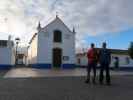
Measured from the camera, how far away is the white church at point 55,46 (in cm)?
4075

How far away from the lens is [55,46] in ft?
136

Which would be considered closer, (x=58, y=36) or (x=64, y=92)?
(x=64, y=92)

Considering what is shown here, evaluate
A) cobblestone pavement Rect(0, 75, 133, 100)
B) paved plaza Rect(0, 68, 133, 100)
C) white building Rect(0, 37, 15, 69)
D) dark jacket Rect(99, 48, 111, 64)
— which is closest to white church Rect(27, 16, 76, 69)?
white building Rect(0, 37, 15, 69)

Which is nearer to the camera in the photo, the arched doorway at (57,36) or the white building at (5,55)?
the white building at (5,55)

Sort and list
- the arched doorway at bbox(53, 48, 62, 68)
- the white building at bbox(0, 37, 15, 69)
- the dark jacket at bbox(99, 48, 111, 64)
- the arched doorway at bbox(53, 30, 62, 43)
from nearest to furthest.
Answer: the dark jacket at bbox(99, 48, 111, 64) < the white building at bbox(0, 37, 15, 69) < the arched doorway at bbox(53, 48, 62, 68) < the arched doorway at bbox(53, 30, 62, 43)

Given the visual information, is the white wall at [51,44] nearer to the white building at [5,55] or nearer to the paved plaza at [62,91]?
the white building at [5,55]

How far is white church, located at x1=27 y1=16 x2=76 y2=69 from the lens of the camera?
40750 mm

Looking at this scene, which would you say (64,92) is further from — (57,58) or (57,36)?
(57,36)

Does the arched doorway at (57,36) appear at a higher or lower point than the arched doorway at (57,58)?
higher

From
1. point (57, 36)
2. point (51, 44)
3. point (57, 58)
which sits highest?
point (57, 36)

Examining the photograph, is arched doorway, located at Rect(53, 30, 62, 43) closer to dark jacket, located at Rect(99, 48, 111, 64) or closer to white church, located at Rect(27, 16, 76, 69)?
white church, located at Rect(27, 16, 76, 69)

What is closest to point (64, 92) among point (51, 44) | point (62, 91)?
point (62, 91)

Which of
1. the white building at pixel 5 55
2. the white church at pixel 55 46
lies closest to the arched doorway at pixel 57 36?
the white church at pixel 55 46

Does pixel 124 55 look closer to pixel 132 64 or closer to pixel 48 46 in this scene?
pixel 132 64
